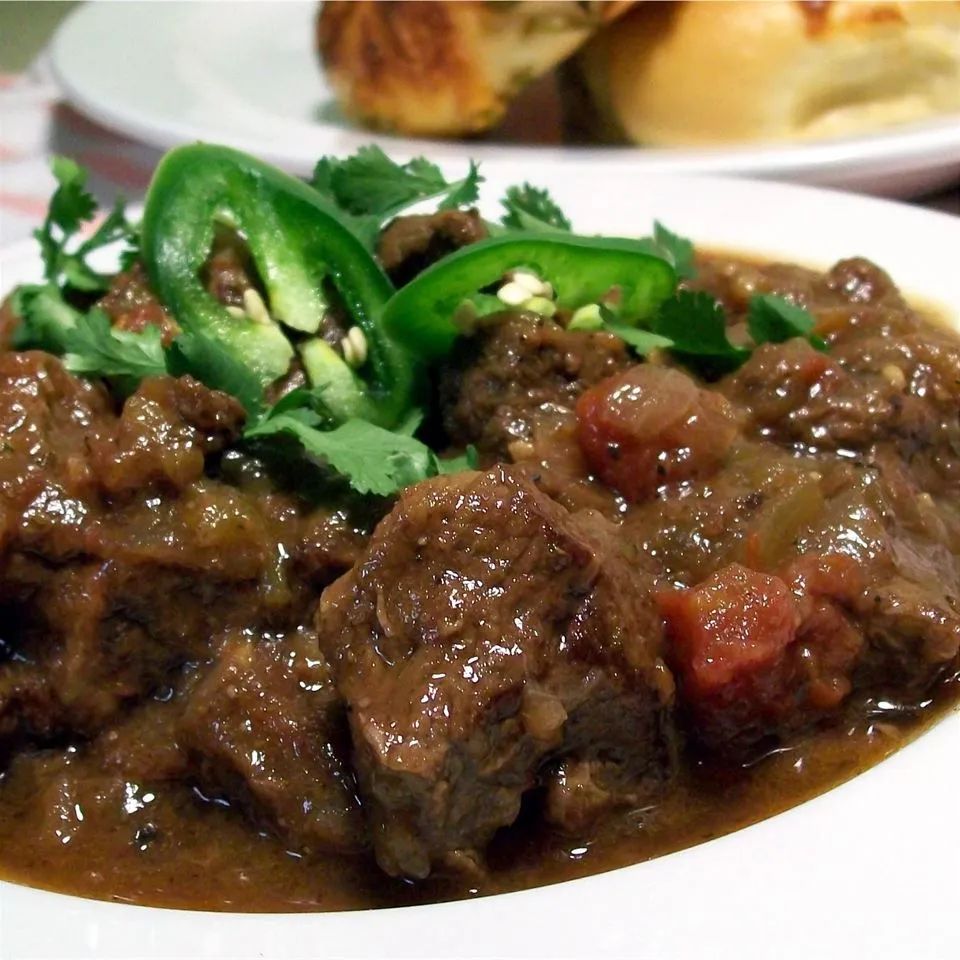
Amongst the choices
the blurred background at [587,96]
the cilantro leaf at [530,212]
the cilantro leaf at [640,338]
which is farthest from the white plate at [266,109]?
the cilantro leaf at [640,338]

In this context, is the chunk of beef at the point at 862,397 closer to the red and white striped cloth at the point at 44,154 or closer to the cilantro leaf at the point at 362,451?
the cilantro leaf at the point at 362,451

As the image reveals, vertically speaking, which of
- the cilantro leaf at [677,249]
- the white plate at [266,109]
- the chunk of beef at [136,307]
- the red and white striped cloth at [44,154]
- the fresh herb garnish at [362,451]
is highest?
the cilantro leaf at [677,249]

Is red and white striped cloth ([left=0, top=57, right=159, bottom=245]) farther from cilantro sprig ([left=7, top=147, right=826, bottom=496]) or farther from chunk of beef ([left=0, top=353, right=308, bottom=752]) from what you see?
chunk of beef ([left=0, top=353, right=308, bottom=752])

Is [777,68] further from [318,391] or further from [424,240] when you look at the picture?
[318,391]

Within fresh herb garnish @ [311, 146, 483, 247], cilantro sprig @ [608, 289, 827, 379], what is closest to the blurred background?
fresh herb garnish @ [311, 146, 483, 247]

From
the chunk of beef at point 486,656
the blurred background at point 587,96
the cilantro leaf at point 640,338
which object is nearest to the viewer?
the chunk of beef at point 486,656

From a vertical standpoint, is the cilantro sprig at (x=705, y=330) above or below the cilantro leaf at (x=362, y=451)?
above

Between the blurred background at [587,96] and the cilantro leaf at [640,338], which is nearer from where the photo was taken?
the cilantro leaf at [640,338]
